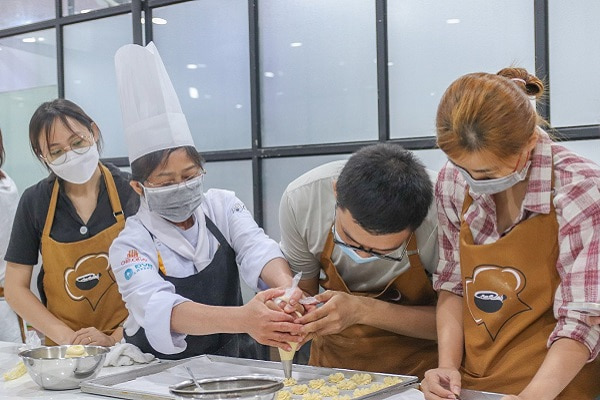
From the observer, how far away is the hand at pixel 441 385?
1622 millimetres

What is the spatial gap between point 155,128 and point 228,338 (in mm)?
711

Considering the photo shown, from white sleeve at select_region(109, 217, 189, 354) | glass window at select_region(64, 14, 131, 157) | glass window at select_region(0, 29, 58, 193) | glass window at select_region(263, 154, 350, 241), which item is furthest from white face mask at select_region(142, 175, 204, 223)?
glass window at select_region(0, 29, 58, 193)

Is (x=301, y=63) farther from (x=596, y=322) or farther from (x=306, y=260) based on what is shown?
(x=596, y=322)

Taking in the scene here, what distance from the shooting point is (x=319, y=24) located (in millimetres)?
3707

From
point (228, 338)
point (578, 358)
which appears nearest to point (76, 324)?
point (228, 338)

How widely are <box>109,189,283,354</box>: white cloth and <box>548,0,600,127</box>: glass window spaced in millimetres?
1535

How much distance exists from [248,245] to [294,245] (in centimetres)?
18

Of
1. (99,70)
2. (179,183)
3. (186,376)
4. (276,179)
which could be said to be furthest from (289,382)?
(99,70)

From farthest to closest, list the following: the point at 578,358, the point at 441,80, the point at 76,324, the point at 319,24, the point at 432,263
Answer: the point at 319,24, the point at 441,80, the point at 76,324, the point at 432,263, the point at 578,358

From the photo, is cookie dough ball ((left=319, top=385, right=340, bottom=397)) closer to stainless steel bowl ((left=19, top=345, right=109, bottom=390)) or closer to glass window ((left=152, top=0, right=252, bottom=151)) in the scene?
stainless steel bowl ((left=19, top=345, right=109, bottom=390))

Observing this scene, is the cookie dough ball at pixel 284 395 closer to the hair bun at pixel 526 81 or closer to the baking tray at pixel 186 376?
the baking tray at pixel 186 376

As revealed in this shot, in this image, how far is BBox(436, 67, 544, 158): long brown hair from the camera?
1.57m

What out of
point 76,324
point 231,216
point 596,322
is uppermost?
point 231,216

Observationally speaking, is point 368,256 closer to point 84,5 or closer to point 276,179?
point 276,179
